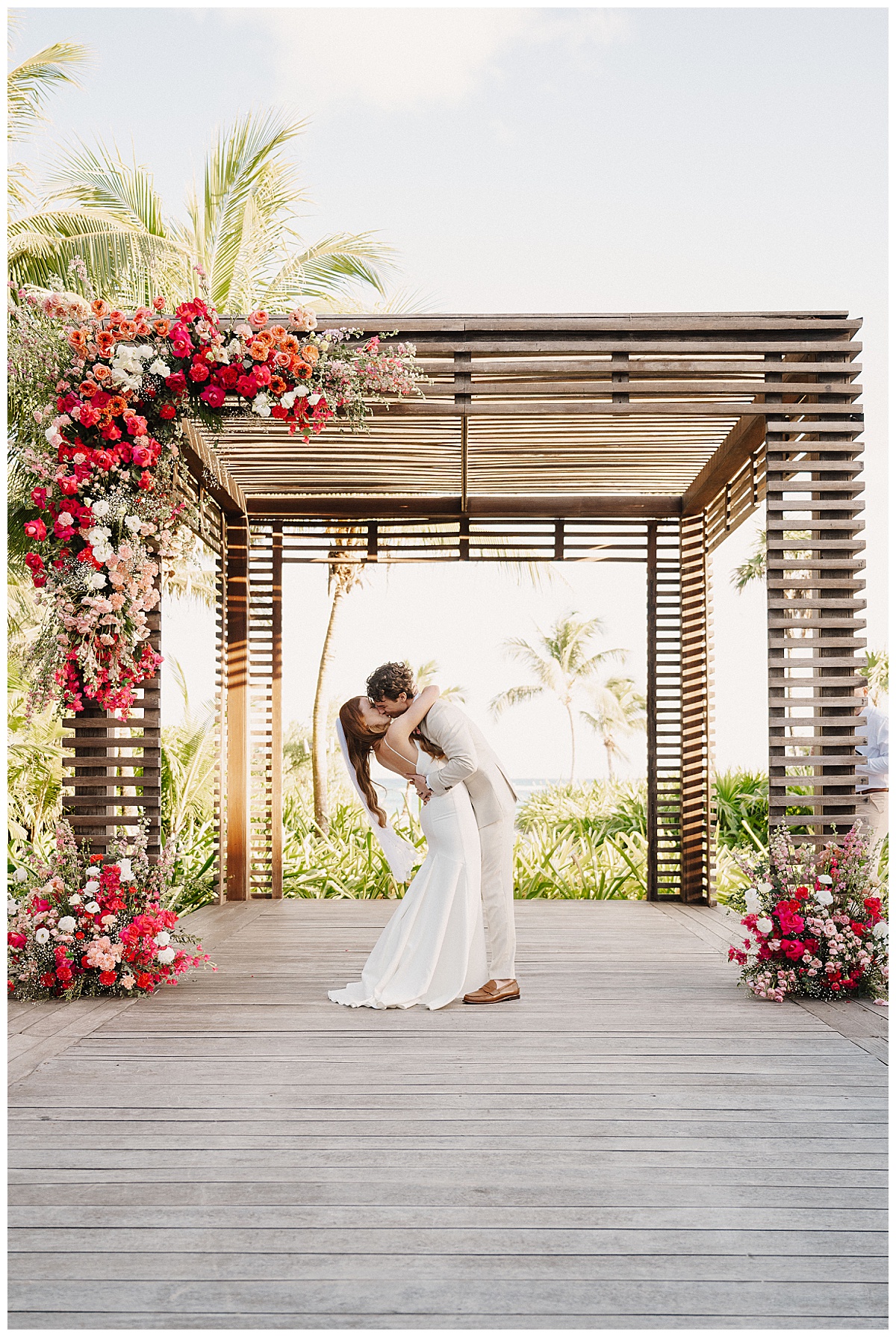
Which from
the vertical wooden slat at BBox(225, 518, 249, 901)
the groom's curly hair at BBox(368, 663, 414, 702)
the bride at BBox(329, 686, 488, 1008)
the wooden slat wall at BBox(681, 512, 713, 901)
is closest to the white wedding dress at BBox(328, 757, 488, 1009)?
the bride at BBox(329, 686, 488, 1008)

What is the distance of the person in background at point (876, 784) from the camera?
585 cm

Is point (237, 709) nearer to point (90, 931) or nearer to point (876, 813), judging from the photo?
point (90, 931)

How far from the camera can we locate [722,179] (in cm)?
2619

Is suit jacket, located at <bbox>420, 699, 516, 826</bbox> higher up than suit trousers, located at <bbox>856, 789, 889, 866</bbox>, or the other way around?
suit jacket, located at <bbox>420, 699, 516, 826</bbox>

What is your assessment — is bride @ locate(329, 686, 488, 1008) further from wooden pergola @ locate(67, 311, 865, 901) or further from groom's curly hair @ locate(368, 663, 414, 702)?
wooden pergola @ locate(67, 311, 865, 901)

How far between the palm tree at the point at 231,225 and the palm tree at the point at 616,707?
24.1 metres

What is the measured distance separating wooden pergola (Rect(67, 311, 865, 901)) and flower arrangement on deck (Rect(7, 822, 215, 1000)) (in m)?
0.32

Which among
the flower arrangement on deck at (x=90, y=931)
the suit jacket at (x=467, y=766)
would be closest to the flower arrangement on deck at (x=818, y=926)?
the suit jacket at (x=467, y=766)

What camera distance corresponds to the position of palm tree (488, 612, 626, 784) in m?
33.9

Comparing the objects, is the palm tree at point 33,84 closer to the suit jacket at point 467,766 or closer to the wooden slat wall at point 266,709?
the wooden slat wall at point 266,709

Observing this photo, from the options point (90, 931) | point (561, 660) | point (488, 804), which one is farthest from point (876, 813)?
point (561, 660)

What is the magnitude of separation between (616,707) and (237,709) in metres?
27.2

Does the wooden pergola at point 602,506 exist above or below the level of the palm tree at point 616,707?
above

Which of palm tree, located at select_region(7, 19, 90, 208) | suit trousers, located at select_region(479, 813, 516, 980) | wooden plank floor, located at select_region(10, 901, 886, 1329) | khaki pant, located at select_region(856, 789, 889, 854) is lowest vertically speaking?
wooden plank floor, located at select_region(10, 901, 886, 1329)
